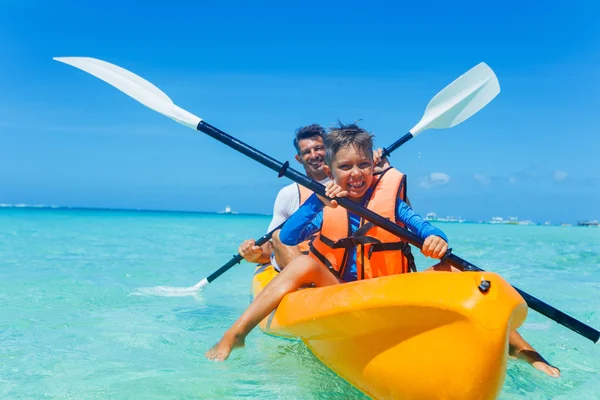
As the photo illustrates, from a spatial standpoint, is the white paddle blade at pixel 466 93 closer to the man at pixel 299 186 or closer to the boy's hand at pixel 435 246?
the man at pixel 299 186

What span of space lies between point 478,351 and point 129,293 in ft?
15.6

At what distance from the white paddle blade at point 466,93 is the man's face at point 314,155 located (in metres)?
0.89

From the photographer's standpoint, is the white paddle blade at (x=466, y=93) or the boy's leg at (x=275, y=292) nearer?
the boy's leg at (x=275, y=292)

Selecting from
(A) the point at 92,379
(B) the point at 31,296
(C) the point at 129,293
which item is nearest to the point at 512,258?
(C) the point at 129,293

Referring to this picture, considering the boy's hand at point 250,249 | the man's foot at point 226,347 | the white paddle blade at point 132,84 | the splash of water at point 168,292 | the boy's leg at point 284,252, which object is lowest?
the splash of water at point 168,292

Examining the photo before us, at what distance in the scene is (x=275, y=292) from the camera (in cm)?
264

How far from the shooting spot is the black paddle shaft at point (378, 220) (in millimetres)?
2584

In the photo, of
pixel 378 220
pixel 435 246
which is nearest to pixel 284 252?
pixel 378 220

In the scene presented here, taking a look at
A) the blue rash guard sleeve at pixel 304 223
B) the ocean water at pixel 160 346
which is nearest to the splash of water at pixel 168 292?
the ocean water at pixel 160 346

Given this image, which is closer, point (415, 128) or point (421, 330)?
point (421, 330)

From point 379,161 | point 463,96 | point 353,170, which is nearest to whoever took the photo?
point 353,170

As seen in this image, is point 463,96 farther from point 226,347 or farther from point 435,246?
point 226,347

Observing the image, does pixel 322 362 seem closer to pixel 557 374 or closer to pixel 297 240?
pixel 297 240

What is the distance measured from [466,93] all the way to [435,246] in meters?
2.47
